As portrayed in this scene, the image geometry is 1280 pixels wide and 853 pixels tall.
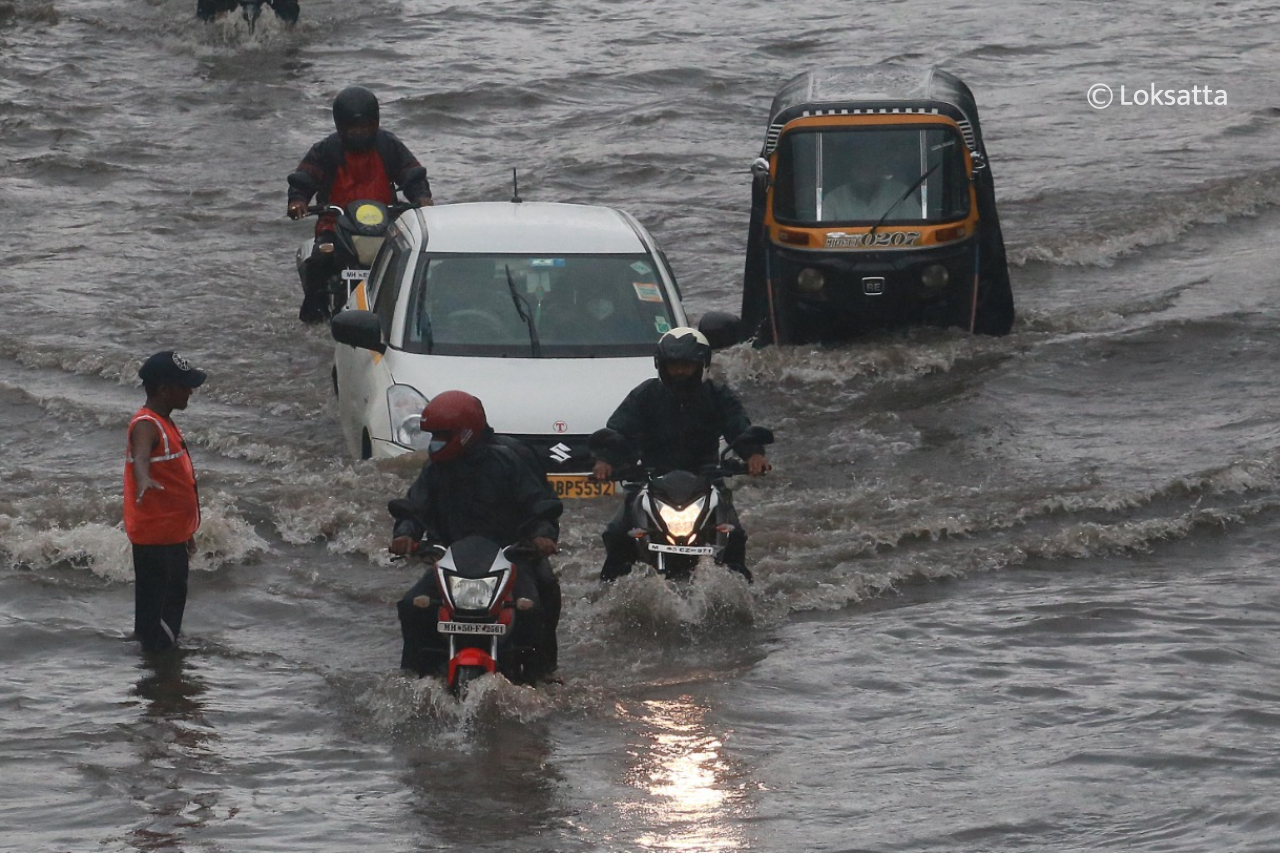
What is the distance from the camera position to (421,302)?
11.5 metres

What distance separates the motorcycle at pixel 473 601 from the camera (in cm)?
783

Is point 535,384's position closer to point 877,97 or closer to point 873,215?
point 873,215

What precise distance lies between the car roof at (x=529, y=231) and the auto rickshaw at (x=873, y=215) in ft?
10.1

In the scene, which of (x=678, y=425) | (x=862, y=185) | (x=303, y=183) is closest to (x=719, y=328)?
(x=678, y=425)

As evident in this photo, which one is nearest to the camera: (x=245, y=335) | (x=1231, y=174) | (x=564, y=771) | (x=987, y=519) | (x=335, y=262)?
(x=564, y=771)

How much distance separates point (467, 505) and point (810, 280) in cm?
744

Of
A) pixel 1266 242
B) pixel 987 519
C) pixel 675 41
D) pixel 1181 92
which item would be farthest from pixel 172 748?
pixel 675 41

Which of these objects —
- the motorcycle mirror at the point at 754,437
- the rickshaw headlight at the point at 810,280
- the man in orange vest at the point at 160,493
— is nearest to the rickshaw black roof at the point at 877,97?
the rickshaw headlight at the point at 810,280

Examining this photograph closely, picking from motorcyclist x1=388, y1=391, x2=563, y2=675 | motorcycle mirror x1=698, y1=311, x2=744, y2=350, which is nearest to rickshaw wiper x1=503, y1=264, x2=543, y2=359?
motorcycle mirror x1=698, y1=311, x2=744, y2=350

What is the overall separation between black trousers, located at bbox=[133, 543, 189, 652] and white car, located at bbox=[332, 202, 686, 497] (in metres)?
1.88

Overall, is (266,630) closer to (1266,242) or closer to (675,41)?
(1266,242)

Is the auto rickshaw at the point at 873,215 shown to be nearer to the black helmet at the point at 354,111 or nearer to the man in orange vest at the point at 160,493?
the black helmet at the point at 354,111

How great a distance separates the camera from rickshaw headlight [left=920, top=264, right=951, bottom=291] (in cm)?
1523

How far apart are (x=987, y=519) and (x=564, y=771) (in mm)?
4190
